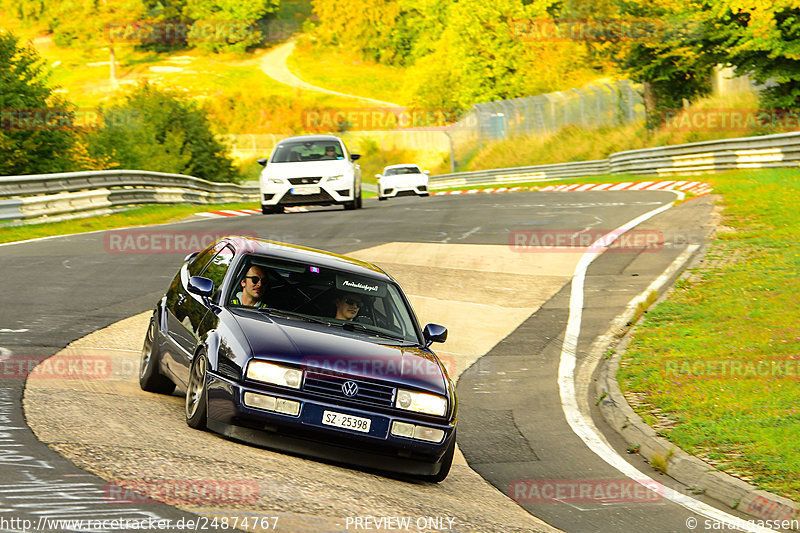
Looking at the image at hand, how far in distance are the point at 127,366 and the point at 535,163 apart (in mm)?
49426

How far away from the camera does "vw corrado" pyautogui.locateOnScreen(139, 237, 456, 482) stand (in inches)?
273

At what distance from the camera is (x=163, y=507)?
5.38 meters

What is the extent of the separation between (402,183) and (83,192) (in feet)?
56.0

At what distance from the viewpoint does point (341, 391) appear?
6977 mm

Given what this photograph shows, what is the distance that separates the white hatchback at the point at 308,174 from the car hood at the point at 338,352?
17.6m

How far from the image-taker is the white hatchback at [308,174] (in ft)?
82.5

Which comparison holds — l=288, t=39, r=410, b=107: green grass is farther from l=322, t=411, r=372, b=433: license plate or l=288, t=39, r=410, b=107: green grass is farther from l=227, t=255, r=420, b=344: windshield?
l=322, t=411, r=372, b=433: license plate

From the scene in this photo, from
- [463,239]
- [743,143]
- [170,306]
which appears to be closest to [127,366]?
[170,306]

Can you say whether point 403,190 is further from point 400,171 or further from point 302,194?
point 302,194

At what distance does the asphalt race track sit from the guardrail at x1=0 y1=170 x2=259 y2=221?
221cm

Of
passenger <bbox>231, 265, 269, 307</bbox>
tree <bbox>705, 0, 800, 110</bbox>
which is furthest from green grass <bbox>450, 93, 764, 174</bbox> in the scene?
passenger <bbox>231, 265, 269, 307</bbox>

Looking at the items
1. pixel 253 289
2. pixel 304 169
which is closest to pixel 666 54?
pixel 304 169

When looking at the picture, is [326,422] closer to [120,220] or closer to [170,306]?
[170,306]

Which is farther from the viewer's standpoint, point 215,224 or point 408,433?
point 215,224
